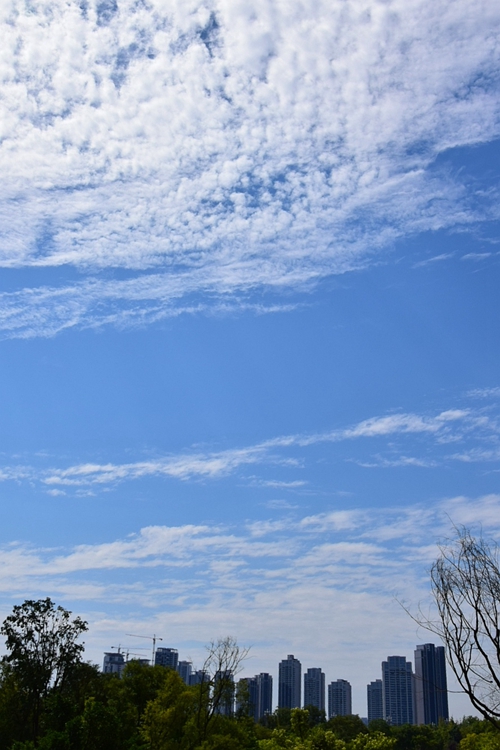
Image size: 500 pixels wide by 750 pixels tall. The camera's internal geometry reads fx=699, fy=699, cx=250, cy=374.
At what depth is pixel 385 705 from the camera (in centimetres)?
14938

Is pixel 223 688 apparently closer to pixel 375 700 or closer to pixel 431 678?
pixel 431 678

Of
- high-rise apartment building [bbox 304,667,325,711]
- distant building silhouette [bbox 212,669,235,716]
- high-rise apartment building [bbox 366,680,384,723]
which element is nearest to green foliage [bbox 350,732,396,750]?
distant building silhouette [bbox 212,669,235,716]

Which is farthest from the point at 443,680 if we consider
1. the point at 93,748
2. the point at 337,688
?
the point at 93,748

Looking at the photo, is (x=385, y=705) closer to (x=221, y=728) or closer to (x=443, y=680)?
(x=443, y=680)

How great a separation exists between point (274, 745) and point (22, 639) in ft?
47.4

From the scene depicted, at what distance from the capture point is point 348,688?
15900cm

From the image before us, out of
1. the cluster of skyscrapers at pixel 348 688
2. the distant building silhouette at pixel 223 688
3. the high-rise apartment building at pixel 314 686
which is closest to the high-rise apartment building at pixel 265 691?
the cluster of skyscrapers at pixel 348 688

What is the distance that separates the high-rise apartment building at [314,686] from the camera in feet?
502

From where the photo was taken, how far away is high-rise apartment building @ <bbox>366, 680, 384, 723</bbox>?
160 m

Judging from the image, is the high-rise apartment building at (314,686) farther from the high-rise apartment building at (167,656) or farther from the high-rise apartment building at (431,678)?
the high-rise apartment building at (167,656)

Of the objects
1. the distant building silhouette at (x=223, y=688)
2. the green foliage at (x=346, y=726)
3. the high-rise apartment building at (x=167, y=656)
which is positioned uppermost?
the high-rise apartment building at (x=167, y=656)

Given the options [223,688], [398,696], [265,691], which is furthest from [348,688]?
[223,688]

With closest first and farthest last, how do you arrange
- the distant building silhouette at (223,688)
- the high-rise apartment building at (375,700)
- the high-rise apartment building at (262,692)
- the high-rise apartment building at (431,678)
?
the distant building silhouette at (223,688) → the high-rise apartment building at (431,678) → the high-rise apartment building at (262,692) → the high-rise apartment building at (375,700)

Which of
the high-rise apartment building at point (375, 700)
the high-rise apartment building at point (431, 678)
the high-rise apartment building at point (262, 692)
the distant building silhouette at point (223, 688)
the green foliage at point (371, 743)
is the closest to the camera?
the green foliage at point (371, 743)
